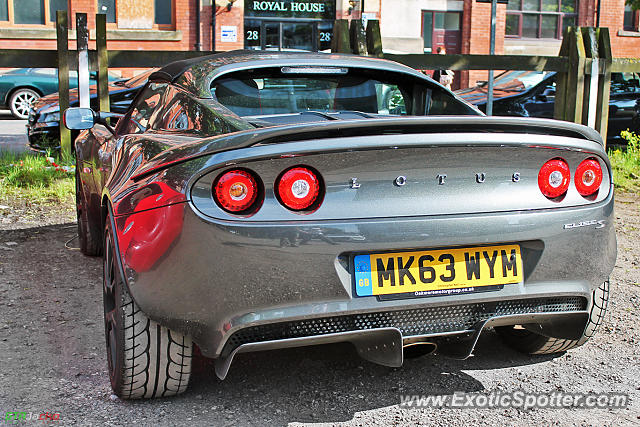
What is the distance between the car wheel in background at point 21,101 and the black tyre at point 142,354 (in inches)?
657

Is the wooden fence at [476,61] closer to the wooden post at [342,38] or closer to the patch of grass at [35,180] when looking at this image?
the wooden post at [342,38]

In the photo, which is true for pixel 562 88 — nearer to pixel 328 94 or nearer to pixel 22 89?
pixel 328 94

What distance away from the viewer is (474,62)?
836cm

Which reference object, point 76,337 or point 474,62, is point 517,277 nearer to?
point 76,337

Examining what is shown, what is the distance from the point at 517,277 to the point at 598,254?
375 millimetres

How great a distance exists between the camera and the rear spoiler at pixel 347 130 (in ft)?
8.41

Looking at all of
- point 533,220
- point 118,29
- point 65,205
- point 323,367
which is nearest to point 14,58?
point 65,205

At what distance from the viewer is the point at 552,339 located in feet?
11.1

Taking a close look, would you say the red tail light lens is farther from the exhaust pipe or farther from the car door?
the car door

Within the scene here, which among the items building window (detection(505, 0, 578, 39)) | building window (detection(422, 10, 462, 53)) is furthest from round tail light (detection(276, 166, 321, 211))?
→ building window (detection(505, 0, 578, 39))

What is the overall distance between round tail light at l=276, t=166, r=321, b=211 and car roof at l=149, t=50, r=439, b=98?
3.00 ft

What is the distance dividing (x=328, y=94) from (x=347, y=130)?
3.69 feet

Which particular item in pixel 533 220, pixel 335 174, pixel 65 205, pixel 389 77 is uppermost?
pixel 389 77

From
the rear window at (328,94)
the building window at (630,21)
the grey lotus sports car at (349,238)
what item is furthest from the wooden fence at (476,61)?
the building window at (630,21)
